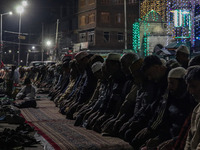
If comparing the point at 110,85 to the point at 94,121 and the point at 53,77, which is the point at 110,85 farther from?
the point at 53,77

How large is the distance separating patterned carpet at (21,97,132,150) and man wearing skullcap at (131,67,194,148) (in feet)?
3.05

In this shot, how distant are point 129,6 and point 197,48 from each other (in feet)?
77.4

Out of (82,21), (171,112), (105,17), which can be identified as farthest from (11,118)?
(82,21)

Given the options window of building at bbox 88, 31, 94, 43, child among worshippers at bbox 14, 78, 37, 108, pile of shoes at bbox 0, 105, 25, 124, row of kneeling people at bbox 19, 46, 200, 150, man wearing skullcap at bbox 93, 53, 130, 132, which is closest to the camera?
row of kneeling people at bbox 19, 46, 200, 150

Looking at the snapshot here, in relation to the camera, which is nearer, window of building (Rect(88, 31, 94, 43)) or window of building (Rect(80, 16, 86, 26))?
window of building (Rect(88, 31, 94, 43))

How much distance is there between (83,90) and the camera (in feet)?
29.8

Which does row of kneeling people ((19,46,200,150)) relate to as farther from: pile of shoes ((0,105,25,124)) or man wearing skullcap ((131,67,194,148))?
pile of shoes ((0,105,25,124))

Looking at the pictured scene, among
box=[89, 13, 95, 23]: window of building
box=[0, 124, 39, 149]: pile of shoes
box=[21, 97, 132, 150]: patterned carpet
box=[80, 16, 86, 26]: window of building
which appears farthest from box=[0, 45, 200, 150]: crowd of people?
box=[80, 16, 86, 26]: window of building

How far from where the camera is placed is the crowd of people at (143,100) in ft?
12.9

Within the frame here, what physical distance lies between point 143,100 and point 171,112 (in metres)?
1.23

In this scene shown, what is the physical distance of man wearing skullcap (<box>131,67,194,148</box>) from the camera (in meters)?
4.52

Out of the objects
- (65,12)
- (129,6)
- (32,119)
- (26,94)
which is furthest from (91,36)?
(32,119)

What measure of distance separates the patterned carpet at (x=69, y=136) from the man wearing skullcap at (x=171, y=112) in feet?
3.05

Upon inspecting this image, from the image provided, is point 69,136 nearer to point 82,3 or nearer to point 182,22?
A: point 182,22
